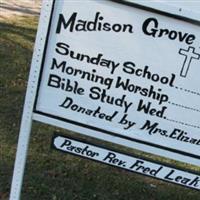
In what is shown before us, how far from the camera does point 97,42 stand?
10.7 feet

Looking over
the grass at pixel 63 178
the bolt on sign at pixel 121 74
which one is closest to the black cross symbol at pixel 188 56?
the bolt on sign at pixel 121 74

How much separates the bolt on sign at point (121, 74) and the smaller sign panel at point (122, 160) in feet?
0.34

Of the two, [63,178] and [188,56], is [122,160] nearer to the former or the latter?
[188,56]

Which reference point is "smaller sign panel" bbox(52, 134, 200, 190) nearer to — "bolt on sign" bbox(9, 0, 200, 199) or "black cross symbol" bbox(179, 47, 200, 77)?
"bolt on sign" bbox(9, 0, 200, 199)

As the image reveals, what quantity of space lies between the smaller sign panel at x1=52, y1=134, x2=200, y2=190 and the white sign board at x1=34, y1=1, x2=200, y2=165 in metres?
0.10

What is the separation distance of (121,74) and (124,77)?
26mm

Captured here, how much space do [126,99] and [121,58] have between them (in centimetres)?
27

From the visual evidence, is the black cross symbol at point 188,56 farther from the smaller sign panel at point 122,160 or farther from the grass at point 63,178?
the grass at point 63,178

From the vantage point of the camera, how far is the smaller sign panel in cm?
354

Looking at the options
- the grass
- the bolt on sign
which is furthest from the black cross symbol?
the grass

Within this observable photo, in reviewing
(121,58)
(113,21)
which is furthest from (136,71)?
(113,21)

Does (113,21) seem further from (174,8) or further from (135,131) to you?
(135,131)

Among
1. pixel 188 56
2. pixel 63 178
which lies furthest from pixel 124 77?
pixel 63 178

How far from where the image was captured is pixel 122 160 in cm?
355
